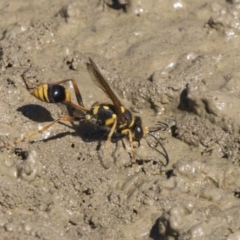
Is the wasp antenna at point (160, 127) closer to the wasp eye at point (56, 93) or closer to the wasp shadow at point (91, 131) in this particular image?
the wasp shadow at point (91, 131)

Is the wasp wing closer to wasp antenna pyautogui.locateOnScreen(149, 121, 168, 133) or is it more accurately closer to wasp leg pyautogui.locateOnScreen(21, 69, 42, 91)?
wasp antenna pyautogui.locateOnScreen(149, 121, 168, 133)

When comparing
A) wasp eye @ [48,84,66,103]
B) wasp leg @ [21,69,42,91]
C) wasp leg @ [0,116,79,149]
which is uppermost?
wasp eye @ [48,84,66,103]

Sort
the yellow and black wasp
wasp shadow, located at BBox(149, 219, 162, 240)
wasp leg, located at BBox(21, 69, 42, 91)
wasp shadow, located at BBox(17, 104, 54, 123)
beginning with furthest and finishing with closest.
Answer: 1. wasp leg, located at BBox(21, 69, 42, 91)
2. wasp shadow, located at BBox(17, 104, 54, 123)
3. the yellow and black wasp
4. wasp shadow, located at BBox(149, 219, 162, 240)

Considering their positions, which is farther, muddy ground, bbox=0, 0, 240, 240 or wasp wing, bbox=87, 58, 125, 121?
wasp wing, bbox=87, 58, 125, 121

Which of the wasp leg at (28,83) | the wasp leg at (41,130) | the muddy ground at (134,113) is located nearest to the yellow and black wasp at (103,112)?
the wasp leg at (41,130)

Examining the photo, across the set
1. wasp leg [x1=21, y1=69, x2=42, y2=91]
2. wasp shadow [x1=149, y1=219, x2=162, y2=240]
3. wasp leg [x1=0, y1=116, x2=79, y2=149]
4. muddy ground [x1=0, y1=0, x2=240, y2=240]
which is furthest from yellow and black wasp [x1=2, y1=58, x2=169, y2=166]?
wasp shadow [x1=149, y1=219, x2=162, y2=240]

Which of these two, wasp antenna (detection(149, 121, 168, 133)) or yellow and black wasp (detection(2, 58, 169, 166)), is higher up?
yellow and black wasp (detection(2, 58, 169, 166))

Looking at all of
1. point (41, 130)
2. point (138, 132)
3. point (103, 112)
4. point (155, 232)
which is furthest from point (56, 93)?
point (155, 232)
